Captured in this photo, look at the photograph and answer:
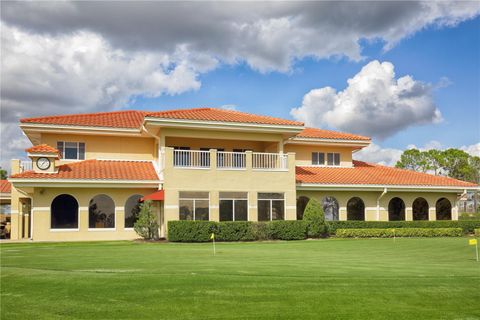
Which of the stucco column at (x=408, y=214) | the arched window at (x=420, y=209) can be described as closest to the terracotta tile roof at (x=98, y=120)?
the stucco column at (x=408, y=214)

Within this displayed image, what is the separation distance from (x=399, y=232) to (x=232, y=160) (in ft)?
40.3

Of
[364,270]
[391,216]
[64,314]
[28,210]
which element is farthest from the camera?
[391,216]

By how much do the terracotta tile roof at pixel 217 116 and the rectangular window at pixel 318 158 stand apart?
591 centimetres

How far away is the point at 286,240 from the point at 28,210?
18.2m

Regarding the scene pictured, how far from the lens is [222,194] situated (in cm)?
3198

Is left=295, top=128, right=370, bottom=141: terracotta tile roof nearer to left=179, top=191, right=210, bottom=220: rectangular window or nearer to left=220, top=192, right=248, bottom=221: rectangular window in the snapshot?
left=220, top=192, right=248, bottom=221: rectangular window

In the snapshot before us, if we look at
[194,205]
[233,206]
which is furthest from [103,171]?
[233,206]

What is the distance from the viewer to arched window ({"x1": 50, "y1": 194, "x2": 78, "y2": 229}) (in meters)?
31.2

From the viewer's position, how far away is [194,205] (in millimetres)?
31172

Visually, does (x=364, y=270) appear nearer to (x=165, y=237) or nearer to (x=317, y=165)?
(x=165, y=237)

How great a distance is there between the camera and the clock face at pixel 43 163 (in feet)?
100

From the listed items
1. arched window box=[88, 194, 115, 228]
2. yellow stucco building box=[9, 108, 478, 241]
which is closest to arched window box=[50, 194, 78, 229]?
yellow stucco building box=[9, 108, 478, 241]

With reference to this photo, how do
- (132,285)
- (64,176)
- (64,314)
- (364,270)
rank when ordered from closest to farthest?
(64,314)
(132,285)
(364,270)
(64,176)

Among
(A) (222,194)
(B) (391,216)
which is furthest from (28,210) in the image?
(B) (391,216)
